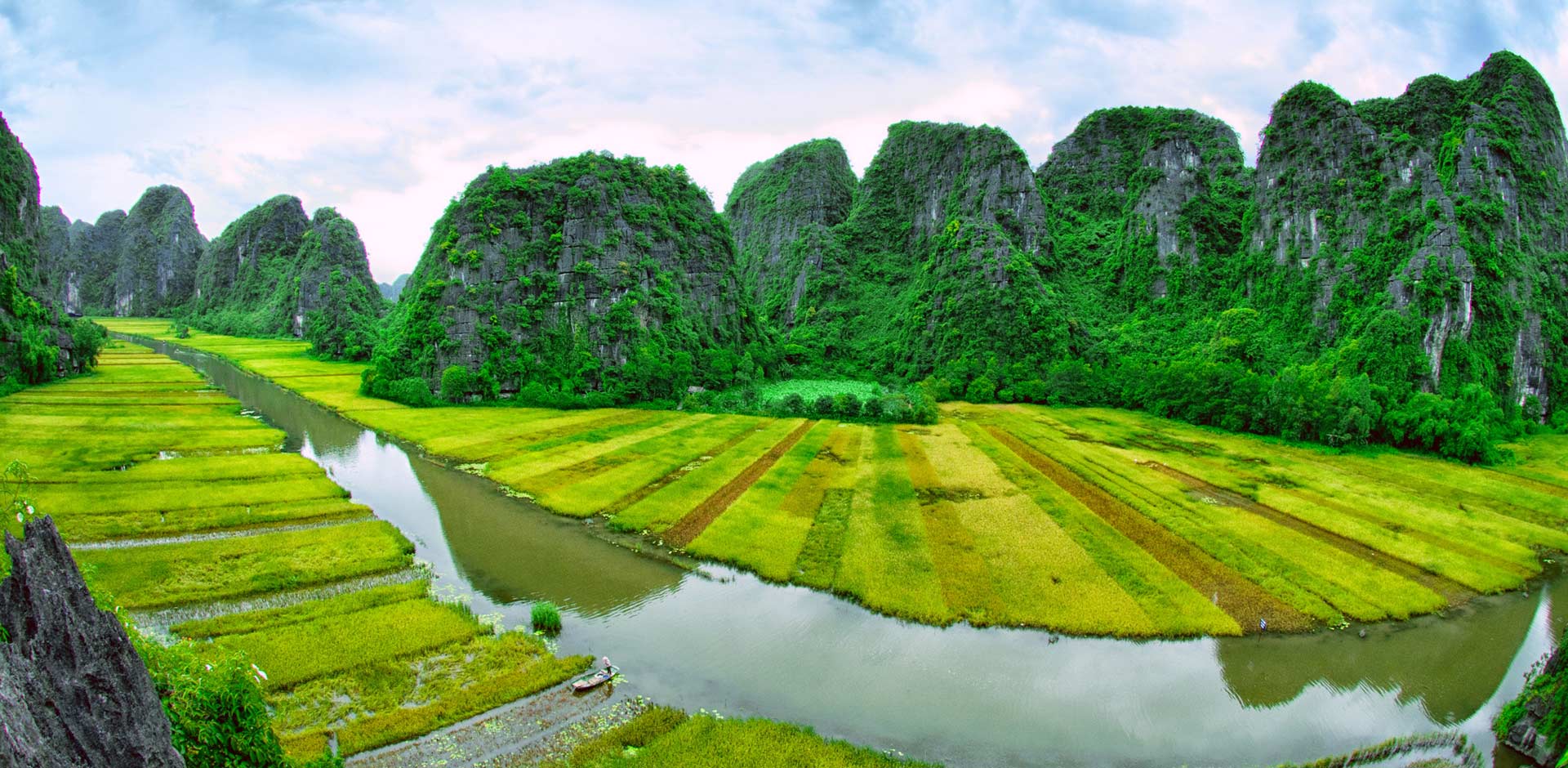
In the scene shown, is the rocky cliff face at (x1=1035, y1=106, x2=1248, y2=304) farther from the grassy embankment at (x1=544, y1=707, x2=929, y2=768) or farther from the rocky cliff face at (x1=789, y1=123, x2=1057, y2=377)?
the grassy embankment at (x1=544, y1=707, x2=929, y2=768)

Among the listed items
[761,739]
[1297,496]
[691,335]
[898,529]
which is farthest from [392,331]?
[1297,496]

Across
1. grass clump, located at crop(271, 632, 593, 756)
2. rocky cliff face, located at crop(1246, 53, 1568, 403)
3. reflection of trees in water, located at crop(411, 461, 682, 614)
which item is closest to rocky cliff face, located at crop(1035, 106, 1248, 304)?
rocky cliff face, located at crop(1246, 53, 1568, 403)

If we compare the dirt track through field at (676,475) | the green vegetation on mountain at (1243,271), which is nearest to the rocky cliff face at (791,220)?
the green vegetation on mountain at (1243,271)

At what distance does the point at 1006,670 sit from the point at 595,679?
11.9 m

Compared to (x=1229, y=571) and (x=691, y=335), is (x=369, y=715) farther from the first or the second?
(x=691, y=335)

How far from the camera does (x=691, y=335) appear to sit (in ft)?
263

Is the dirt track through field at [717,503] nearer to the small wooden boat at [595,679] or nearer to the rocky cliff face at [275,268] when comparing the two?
the small wooden boat at [595,679]

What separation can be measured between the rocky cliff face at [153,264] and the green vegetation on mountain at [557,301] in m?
137

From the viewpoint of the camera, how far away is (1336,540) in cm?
3219

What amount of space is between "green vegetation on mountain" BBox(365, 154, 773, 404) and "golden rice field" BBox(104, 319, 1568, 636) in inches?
461

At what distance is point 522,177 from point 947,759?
7456 cm

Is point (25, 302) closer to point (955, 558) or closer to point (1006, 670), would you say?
point (955, 558)

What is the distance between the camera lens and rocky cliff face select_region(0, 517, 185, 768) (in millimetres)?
8602

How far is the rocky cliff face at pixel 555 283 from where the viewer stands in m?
70.1
